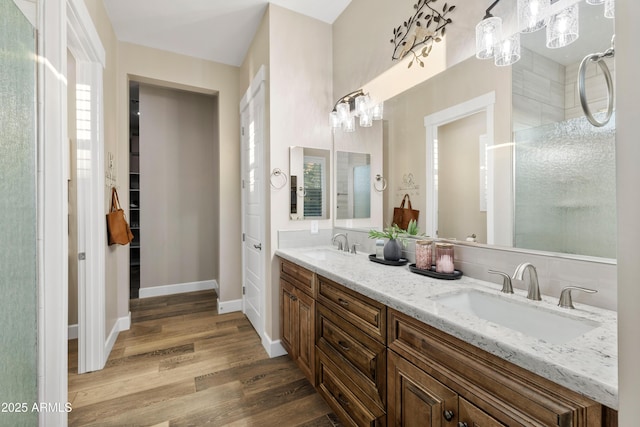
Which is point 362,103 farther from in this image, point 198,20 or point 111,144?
point 111,144

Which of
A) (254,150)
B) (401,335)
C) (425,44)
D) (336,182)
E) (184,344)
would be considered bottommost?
(184,344)

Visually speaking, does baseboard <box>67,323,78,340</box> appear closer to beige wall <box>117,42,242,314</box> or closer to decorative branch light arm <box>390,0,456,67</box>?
beige wall <box>117,42,242,314</box>

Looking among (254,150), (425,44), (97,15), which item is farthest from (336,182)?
(97,15)

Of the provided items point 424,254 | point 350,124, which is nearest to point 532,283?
point 424,254

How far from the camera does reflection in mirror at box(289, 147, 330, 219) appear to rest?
244 cm

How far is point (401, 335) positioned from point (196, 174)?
370cm

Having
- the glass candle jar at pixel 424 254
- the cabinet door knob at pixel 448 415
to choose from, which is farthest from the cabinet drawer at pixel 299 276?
the cabinet door knob at pixel 448 415

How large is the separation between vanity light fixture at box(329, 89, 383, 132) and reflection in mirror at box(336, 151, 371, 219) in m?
0.24

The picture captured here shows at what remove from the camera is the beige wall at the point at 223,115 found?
302 centimetres

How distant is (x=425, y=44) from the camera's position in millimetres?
1729

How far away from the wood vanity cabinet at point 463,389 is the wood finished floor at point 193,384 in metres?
0.86

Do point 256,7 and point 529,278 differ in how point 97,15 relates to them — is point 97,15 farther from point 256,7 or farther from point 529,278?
point 529,278

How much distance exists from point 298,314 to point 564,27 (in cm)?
202

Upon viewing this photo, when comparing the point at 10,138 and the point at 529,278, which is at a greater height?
the point at 10,138
